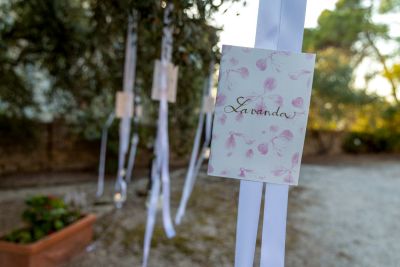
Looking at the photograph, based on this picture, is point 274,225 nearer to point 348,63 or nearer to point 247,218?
point 247,218

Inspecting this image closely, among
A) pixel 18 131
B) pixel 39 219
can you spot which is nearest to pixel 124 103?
pixel 39 219

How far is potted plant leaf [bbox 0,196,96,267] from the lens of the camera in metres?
1.63

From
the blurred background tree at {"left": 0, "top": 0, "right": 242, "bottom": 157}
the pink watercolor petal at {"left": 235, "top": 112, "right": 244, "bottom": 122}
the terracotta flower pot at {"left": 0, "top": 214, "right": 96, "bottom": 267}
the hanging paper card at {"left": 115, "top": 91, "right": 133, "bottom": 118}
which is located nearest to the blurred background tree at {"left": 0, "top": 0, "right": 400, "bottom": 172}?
the blurred background tree at {"left": 0, "top": 0, "right": 242, "bottom": 157}

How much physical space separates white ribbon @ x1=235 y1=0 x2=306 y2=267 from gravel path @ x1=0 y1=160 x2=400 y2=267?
1154 millimetres

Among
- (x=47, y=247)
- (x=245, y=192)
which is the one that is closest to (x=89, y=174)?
(x=47, y=247)

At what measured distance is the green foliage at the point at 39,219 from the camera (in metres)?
1.75

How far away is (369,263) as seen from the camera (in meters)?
2.10

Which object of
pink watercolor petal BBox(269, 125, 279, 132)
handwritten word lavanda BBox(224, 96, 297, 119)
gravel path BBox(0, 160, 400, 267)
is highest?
handwritten word lavanda BBox(224, 96, 297, 119)

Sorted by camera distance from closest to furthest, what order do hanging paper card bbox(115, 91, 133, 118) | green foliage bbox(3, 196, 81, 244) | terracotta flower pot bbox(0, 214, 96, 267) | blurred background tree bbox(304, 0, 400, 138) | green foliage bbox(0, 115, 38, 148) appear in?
terracotta flower pot bbox(0, 214, 96, 267) → green foliage bbox(3, 196, 81, 244) → hanging paper card bbox(115, 91, 133, 118) → green foliage bbox(0, 115, 38, 148) → blurred background tree bbox(304, 0, 400, 138)

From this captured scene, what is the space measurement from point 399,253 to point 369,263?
1.14 ft

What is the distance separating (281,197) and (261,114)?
9.4 inches

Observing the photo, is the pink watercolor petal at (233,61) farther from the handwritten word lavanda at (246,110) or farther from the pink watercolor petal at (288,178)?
the pink watercolor petal at (288,178)

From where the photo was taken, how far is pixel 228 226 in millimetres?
2701

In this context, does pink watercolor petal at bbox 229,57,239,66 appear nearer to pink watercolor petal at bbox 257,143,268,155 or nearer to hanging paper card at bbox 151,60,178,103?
pink watercolor petal at bbox 257,143,268,155
